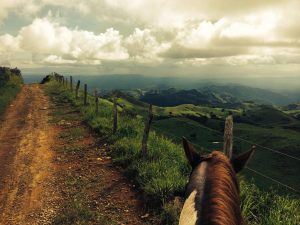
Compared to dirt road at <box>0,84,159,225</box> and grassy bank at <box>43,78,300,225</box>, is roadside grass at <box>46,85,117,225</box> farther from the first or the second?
grassy bank at <box>43,78,300,225</box>

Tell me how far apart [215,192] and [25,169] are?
1323 centimetres

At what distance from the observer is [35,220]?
33.9 feet

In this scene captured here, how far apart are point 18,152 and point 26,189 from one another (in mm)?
5437

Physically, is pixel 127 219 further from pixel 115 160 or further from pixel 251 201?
pixel 115 160

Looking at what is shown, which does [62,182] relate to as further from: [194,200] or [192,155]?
[194,200]

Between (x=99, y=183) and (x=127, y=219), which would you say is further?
(x=99, y=183)

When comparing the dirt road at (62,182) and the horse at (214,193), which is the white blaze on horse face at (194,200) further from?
the dirt road at (62,182)

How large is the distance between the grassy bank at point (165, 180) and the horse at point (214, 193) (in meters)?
5.15

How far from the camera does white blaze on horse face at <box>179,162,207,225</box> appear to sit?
127 inches

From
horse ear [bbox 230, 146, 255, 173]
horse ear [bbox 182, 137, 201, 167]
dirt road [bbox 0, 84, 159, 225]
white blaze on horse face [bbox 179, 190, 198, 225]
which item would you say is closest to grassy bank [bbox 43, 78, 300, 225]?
dirt road [bbox 0, 84, 159, 225]

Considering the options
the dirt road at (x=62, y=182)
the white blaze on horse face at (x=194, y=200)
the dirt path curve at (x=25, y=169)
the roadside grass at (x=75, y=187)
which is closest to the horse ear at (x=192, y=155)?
the white blaze on horse face at (x=194, y=200)

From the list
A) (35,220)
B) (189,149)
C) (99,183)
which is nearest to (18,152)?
(99,183)

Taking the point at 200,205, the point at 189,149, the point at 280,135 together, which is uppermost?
the point at 189,149

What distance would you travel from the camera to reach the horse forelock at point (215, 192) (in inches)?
118
